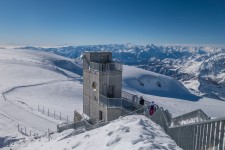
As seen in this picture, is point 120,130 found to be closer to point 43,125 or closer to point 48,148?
point 48,148

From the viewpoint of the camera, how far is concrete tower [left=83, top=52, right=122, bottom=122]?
77.9 feet

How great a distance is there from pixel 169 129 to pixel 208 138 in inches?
154

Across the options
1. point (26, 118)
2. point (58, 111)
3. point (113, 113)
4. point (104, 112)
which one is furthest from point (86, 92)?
point (58, 111)

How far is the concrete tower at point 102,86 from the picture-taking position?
2374cm

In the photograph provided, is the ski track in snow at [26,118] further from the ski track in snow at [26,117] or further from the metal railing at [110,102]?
the metal railing at [110,102]

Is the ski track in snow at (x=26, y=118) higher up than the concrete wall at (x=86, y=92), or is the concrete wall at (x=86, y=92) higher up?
the concrete wall at (x=86, y=92)

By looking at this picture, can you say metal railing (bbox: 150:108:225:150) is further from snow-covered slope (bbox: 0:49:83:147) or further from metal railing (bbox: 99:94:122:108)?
snow-covered slope (bbox: 0:49:83:147)

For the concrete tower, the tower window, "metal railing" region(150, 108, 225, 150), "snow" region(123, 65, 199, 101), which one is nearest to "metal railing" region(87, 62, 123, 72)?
the concrete tower

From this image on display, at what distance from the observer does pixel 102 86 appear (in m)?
24.6

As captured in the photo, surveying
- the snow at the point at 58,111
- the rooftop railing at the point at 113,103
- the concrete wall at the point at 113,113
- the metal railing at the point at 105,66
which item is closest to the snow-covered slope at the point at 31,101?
the snow at the point at 58,111

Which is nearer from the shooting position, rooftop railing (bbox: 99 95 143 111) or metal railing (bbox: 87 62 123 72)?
rooftop railing (bbox: 99 95 143 111)

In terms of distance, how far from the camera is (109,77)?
24.7 m

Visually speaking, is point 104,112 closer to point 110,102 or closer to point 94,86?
point 110,102

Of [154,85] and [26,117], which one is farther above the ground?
[26,117]
